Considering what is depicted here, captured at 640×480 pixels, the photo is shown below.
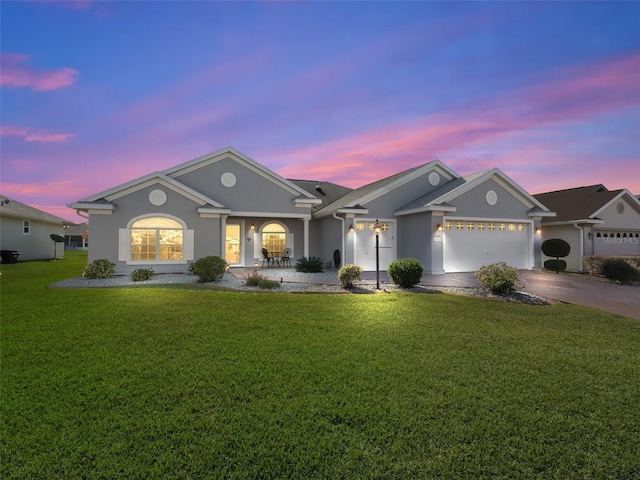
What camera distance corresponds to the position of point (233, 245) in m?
18.1

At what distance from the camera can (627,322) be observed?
23.9 ft

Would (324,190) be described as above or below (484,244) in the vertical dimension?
above

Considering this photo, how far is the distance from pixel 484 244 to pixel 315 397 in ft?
50.4

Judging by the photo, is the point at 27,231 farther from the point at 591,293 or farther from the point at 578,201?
the point at 578,201

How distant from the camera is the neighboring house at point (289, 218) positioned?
14250 mm

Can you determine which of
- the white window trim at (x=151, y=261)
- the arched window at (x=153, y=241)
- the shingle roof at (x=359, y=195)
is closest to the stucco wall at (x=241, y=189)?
the shingle roof at (x=359, y=195)

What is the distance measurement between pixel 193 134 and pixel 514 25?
48.1 feet

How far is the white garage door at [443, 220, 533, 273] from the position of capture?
16.0 metres

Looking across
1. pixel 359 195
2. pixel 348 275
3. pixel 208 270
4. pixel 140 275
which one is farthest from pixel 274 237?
pixel 348 275

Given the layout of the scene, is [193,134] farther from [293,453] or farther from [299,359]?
[293,453]

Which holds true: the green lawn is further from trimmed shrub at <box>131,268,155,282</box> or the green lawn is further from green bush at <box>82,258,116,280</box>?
green bush at <box>82,258,116,280</box>

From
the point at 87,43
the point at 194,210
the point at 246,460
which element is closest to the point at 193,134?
the point at 194,210

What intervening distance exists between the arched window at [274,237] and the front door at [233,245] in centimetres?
136

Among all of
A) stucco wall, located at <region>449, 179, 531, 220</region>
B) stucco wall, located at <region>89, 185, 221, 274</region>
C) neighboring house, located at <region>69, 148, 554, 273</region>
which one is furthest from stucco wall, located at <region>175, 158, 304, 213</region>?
stucco wall, located at <region>449, 179, 531, 220</region>
